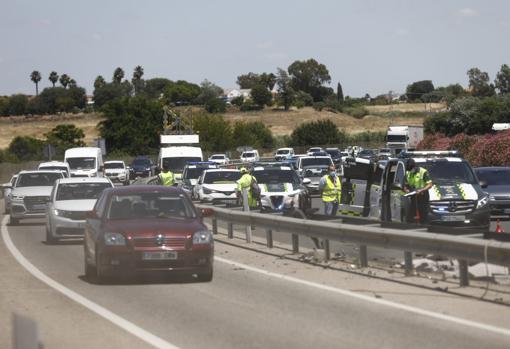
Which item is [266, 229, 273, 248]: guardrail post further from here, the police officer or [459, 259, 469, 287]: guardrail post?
[459, 259, 469, 287]: guardrail post

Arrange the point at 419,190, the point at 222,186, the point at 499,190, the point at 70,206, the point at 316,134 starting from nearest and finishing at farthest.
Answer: the point at 419,190 → the point at 70,206 → the point at 499,190 → the point at 222,186 → the point at 316,134

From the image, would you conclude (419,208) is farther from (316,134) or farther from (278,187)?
(316,134)

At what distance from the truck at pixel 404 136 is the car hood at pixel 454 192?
50572mm

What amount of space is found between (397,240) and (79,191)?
11.7 metres

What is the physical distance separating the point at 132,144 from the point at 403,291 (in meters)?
104

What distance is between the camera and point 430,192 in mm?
22266

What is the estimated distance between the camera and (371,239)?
15562 millimetres

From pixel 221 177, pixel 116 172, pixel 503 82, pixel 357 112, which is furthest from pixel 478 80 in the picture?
pixel 221 177

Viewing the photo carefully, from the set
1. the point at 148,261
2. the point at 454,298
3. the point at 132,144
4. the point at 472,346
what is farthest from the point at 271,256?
the point at 132,144

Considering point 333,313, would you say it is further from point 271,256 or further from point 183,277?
point 271,256

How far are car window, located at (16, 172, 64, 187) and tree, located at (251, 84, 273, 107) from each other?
149690mm

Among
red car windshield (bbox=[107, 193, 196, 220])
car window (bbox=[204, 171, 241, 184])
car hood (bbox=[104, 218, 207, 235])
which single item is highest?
red car windshield (bbox=[107, 193, 196, 220])

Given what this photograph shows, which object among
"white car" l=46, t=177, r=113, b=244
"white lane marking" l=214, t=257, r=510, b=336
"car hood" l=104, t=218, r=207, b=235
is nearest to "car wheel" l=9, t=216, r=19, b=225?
"white car" l=46, t=177, r=113, b=244

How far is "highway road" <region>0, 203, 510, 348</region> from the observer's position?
9758 millimetres
